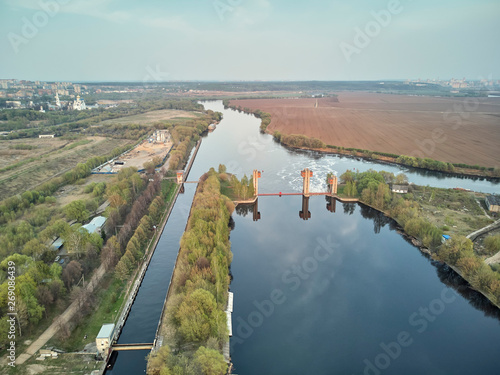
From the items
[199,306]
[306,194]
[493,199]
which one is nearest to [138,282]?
[199,306]

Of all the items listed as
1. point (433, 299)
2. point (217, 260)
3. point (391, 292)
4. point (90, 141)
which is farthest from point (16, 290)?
point (90, 141)

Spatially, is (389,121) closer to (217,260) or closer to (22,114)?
(217,260)

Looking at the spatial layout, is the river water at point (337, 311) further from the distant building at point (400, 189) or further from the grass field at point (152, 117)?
the grass field at point (152, 117)

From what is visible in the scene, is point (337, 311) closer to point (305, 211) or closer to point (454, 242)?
point (454, 242)

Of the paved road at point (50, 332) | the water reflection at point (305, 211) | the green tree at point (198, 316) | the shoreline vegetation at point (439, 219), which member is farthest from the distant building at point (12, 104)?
the green tree at point (198, 316)

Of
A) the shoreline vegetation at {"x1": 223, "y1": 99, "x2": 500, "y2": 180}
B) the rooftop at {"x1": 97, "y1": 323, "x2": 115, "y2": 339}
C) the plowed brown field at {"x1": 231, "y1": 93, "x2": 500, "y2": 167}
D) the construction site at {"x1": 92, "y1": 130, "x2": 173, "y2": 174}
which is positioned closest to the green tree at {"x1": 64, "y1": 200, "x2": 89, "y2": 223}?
the rooftop at {"x1": 97, "y1": 323, "x2": 115, "y2": 339}

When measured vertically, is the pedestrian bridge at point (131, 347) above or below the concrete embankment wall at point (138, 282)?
below
